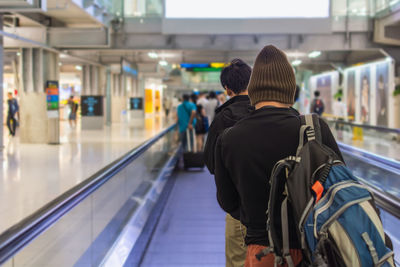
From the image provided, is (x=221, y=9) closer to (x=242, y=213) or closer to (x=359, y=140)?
(x=359, y=140)

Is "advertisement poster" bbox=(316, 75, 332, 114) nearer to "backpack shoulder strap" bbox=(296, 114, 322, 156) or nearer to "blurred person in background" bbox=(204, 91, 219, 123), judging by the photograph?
"blurred person in background" bbox=(204, 91, 219, 123)

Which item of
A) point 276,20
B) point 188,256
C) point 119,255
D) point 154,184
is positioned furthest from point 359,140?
point 119,255

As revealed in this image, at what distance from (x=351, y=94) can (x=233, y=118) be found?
20.2 meters

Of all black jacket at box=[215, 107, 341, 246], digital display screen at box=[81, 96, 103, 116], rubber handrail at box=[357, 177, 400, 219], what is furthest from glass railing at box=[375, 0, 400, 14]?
black jacket at box=[215, 107, 341, 246]

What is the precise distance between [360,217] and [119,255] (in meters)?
3.15

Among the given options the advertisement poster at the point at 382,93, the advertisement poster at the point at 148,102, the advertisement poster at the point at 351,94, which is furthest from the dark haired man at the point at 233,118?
the advertisement poster at the point at 148,102

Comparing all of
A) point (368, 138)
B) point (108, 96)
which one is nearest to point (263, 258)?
point (368, 138)

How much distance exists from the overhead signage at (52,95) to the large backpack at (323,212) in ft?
46.1

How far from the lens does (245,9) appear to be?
570 inches

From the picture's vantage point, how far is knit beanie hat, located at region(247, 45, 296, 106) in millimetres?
1823

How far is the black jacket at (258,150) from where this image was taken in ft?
5.59

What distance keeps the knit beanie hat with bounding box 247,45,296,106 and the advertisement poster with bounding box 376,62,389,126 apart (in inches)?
649

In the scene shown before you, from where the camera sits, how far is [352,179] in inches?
57.6

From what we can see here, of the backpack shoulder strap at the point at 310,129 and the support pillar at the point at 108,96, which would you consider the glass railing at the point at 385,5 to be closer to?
the backpack shoulder strap at the point at 310,129
